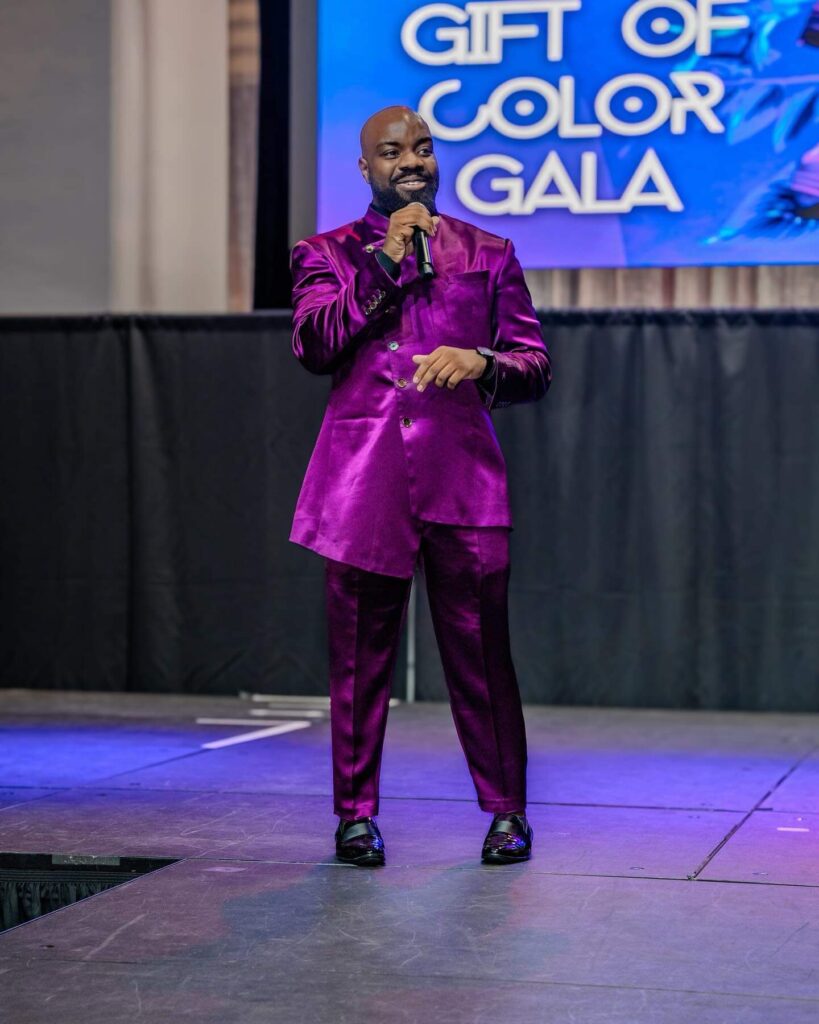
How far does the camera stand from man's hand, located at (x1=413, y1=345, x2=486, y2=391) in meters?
3.03

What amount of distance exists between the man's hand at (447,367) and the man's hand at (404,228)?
206 millimetres

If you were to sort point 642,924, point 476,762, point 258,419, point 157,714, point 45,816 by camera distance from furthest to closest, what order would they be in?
point 258,419, point 157,714, point 45,816, point 476,762, point 642,924

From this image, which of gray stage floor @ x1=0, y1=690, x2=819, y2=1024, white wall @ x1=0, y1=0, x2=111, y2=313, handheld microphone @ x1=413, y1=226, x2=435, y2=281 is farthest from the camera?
white wall @ x1=0, y1=0, x2=111, y2=313

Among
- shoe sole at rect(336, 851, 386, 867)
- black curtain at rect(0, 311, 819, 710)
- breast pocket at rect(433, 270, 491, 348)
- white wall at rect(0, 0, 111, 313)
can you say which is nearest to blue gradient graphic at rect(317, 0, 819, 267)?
black curtain at rect(0, 311, 819, 710)

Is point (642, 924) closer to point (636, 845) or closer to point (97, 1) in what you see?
point (636, 845)

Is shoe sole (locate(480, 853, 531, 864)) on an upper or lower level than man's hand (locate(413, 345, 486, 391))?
lower

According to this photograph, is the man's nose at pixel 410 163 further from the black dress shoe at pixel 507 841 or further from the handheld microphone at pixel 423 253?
the black dress shoe at pixel 507 841

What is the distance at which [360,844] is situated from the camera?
3.22 metres

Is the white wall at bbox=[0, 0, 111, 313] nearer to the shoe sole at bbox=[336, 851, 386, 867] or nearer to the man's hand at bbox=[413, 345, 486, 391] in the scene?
the man's hand at bbox=[413, 345, 486, 391]

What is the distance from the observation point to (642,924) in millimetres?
2732

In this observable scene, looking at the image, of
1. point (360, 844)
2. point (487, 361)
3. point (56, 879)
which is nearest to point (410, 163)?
point (487, 361)

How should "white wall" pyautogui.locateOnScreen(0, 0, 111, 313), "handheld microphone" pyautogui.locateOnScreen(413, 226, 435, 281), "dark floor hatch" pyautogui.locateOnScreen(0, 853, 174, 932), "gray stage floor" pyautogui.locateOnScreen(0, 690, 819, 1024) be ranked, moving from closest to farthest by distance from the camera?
1. "gray stage floor" pyautogui.locateOnScreen(0, 690, 819, 1024)
2. "handheld microphone" pyautogui.locateOnScreen(413, 226, 435, 281)
3. "dark floor hatch" pyautogui.locateOnScreen(0, 853, 174, 932)
4. "white wall" pyautogui.locateOnScreen(0, 0, 111, 313)

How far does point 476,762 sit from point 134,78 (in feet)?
14.1

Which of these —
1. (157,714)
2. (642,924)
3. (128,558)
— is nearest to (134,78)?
(128,558)
